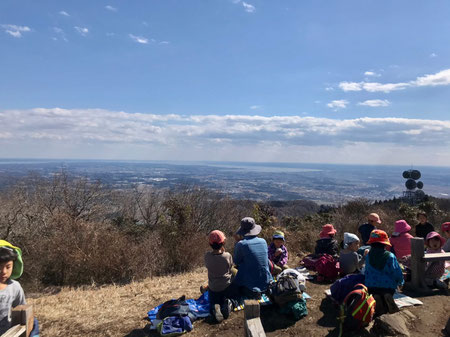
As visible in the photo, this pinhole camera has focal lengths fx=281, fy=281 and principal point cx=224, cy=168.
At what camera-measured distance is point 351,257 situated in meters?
5.97

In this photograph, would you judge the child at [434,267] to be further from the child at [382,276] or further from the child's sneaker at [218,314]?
the child's sneaker at [218,314]

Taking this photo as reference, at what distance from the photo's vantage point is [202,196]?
931 inches

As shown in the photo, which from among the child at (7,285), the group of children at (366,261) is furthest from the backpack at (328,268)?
the child at (7,285)

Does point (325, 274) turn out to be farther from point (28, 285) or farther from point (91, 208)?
point (91, 208)

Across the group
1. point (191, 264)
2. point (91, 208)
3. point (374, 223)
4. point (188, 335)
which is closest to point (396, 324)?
point (188, 335)

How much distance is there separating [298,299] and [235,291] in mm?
1098

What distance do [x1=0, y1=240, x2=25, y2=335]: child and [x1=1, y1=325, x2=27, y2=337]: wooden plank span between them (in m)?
0.23

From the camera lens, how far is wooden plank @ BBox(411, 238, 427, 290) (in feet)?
17.8

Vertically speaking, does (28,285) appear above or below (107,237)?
below

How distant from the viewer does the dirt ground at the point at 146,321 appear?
4.26 m

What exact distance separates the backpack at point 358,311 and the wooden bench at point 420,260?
2.25 m

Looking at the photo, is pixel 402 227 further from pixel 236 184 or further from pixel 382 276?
pixel 236 184

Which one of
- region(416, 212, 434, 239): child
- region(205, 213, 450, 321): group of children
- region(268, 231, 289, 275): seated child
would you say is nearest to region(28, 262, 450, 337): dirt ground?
region(205, 213, 450, 321): group of children

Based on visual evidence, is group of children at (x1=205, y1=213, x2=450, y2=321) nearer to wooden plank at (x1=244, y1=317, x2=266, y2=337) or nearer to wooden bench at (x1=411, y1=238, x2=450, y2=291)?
wooden bench at (x1=411, y1=238, x2=450, y2=291)
